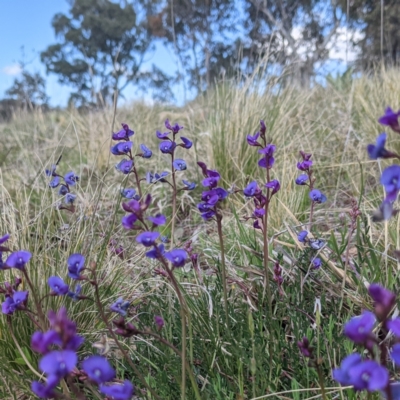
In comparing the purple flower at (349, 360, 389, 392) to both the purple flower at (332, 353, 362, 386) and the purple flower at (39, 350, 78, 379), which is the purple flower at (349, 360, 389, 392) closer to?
the purple flower at (332, 353, 362, 386)

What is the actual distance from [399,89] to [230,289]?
2852mm

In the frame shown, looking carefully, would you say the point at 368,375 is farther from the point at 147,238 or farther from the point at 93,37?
the point at 93,37

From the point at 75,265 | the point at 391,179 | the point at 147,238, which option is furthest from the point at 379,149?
the point at 75,265

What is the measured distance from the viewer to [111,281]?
5.13 ft

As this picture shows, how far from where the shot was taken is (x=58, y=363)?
19.8 inches

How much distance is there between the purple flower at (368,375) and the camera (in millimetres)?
464

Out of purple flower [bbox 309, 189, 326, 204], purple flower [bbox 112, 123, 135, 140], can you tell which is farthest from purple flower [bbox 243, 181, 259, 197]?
purple flower [bbox 112, 123, 135, 140]

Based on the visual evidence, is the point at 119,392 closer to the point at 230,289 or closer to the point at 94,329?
the point at 94,329

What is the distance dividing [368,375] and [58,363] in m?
0.36

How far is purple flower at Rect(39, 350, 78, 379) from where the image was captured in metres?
0.49

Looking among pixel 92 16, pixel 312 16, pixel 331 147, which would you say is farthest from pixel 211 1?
pixel 331 147

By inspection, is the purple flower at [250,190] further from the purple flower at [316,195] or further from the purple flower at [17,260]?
the purple flower at [17,260]

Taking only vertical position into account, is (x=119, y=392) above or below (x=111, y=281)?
above

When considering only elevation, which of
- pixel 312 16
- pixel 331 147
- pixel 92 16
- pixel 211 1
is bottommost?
pixel 331 147
